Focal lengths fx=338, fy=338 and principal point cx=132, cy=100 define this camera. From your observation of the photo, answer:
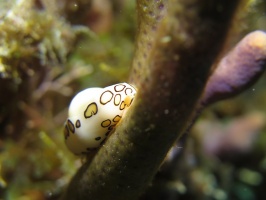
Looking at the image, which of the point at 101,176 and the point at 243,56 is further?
the point at 243,56

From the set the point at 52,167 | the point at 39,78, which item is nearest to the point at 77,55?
the point at 39,78

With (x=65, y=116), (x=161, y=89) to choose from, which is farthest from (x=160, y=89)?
(x=65, y=116)

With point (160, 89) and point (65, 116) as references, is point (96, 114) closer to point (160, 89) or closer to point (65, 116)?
point (160, 89)

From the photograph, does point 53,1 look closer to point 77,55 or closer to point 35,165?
point 77,55

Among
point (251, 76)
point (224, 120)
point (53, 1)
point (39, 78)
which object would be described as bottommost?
point (251, 76)

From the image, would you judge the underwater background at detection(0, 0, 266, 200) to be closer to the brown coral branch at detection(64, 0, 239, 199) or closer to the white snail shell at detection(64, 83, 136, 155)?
the white snail shell at detection(64, 83, 136, 155)

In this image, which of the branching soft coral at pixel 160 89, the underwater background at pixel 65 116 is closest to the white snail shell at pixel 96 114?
the branching soft coral at pixel 160 89

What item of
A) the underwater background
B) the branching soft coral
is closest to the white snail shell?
the branching soft coral
